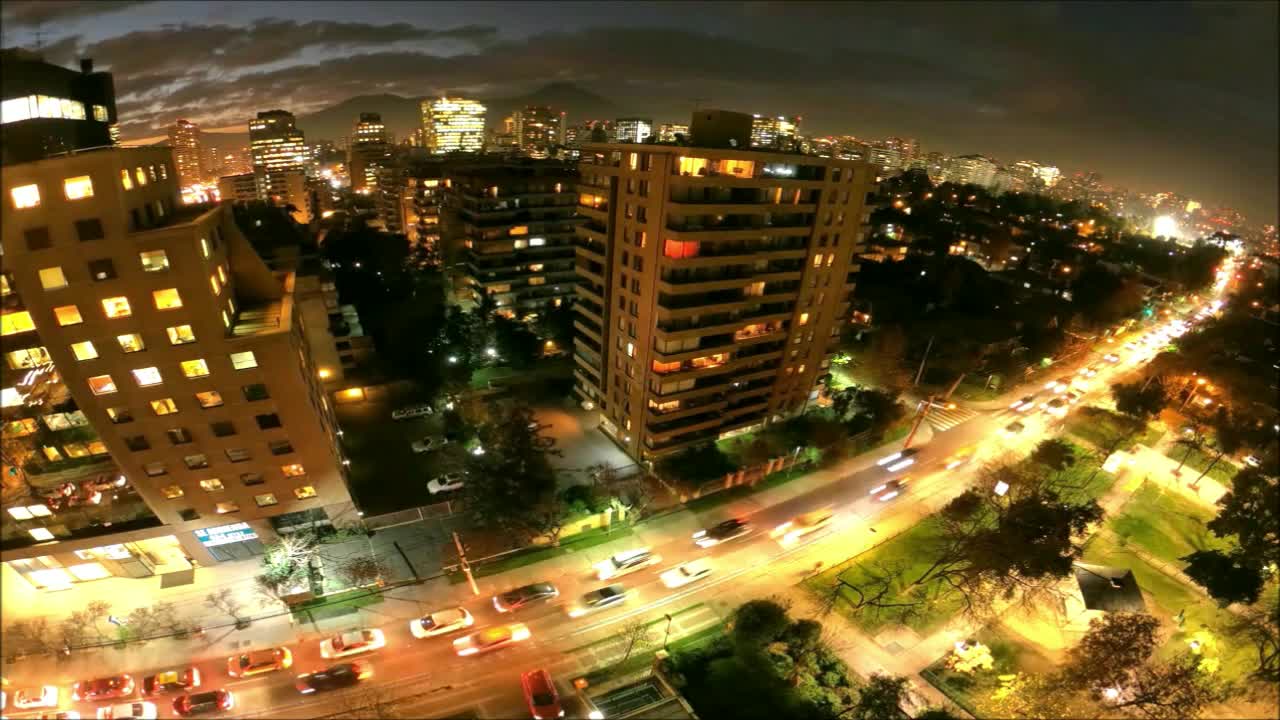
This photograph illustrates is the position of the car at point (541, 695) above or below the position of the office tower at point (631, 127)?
below

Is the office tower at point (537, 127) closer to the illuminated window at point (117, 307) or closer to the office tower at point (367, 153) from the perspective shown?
the office tower at point (367, 153)

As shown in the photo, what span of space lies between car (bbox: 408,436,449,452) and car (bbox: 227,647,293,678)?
18804 mm

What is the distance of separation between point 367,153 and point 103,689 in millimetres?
167989

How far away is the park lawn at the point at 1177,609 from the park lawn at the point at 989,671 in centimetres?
870

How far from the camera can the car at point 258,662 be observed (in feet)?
88.9

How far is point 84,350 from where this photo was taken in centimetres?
2559

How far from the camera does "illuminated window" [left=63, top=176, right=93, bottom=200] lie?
23.0 m

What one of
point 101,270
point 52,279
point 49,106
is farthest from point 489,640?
point 49,106

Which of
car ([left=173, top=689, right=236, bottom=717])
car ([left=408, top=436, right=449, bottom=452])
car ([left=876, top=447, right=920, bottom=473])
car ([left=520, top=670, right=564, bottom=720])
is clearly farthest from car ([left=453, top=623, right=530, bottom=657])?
car ([left=876, top=447, right=920, bottom=473])

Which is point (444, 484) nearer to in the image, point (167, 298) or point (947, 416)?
point (167, 298)

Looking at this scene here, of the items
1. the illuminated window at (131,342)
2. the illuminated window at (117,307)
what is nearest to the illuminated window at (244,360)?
the illuminated window at (131,342)

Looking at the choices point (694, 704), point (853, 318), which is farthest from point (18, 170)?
point (853, 318)

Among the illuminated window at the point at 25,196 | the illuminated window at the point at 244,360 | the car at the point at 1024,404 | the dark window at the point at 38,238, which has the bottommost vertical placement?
the car at the point at 1024,404

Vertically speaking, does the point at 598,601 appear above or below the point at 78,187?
below
